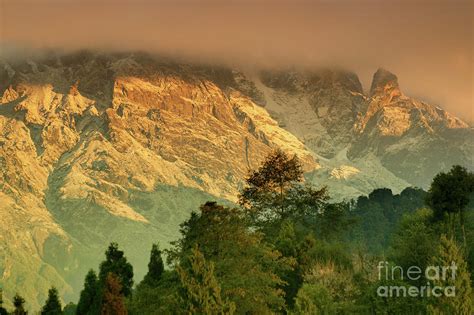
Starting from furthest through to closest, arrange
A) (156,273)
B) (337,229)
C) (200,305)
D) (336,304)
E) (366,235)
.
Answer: (366,235) < (337,229) < (156,273) < (336,304) < (200,305)

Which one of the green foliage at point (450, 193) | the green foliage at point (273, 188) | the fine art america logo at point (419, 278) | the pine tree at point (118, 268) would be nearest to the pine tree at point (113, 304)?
the fine art america logo at point (419, 278)

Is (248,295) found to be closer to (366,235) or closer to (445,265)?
(445,265)

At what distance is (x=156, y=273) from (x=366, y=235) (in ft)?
308

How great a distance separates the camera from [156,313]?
67125 mm

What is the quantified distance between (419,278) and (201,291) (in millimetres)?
33319

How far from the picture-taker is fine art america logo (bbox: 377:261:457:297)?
2712 inches

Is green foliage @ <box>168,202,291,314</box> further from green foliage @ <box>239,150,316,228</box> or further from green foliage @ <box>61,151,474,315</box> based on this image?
green foliage @ <box>239,150,316,228</box>

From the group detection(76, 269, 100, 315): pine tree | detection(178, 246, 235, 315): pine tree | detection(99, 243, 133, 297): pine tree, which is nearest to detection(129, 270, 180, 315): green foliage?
detection(178, 246, 235, 315): pine tree

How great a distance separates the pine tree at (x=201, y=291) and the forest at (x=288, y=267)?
0.26 ft

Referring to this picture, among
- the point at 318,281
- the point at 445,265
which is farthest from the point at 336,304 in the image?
the point at 445,265

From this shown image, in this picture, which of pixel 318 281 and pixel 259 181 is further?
pixel 259 181

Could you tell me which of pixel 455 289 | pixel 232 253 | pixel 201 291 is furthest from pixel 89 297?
pixel 455 289

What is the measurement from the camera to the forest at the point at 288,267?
223 ft

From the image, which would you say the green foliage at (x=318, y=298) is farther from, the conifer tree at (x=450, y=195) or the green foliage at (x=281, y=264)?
the conifer tree at (x=450, y=195)
